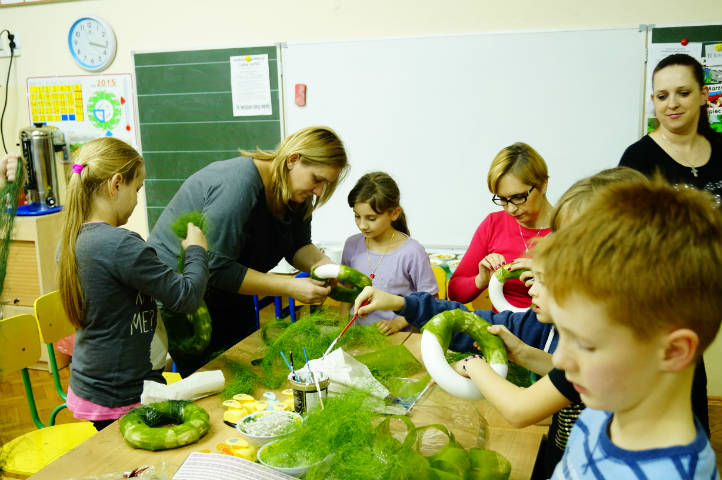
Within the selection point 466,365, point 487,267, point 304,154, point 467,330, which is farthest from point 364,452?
point 487,267

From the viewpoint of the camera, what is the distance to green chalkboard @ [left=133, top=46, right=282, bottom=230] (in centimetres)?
410

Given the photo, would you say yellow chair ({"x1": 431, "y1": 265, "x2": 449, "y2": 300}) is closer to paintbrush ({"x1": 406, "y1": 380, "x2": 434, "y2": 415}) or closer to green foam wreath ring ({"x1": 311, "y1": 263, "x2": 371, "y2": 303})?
green foam wreath ring ({"x1": 311, "y1": 263, "x2": 371, "y2": 303})

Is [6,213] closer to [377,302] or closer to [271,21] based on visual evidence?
[377,302]

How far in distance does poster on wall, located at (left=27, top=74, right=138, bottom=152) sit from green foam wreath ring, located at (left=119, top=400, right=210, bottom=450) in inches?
133

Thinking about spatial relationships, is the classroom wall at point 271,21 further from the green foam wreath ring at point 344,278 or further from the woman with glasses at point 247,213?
the green foam wreath ring at point 344,278

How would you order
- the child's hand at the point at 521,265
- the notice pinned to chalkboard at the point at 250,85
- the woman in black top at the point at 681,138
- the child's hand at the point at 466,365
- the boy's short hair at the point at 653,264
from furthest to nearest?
the notice pinned to chalkboard at the point at 250,85, the woman in black top at the point at 681,138, the child's hand at the point at 521,265, the child's hand at the point at 466,365, the boy's short hair at the point at 653,264

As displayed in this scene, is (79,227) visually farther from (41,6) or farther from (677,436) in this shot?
(41,6)

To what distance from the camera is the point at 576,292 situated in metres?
0.75

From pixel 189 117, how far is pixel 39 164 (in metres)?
1.10

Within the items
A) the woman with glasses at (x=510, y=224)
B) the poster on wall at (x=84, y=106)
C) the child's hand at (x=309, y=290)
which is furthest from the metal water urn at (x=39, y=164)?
the woman with glasses at (x=510, y=224)

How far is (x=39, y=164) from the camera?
13.8ft

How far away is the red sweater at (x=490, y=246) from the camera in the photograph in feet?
8.14

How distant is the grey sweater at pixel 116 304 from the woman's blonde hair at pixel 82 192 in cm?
2

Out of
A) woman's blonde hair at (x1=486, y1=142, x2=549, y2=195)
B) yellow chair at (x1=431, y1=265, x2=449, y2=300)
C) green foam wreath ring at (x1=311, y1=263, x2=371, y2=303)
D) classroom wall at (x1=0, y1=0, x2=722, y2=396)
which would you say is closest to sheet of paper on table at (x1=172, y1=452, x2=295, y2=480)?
green foam wreath ring at (x1=311, y1=263, x2=371, y2=303)
